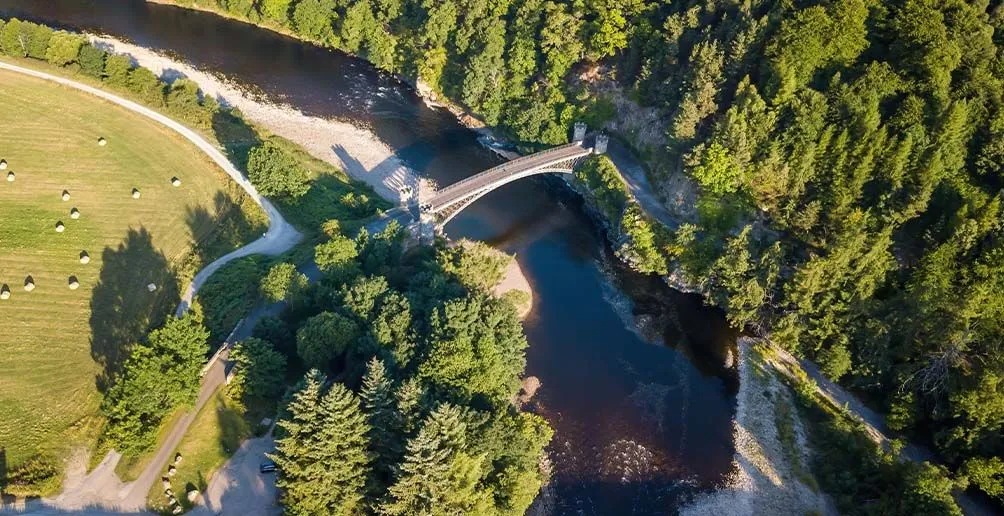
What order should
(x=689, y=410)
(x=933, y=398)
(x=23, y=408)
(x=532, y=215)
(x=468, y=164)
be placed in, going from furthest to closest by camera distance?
(x=468, y=164)
(x=532, y=215)
(x=689, y=410)
(x=933, y=398)
(x=23, y=408)

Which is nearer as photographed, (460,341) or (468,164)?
(460,341)

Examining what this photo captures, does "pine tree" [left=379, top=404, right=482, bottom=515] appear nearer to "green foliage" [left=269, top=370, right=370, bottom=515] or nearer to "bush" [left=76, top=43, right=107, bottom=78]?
"green foliage" [left=269, top=370, right=370, bottom=515]

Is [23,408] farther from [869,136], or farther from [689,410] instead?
[869,136]

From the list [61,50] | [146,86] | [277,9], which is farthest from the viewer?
[277,9]

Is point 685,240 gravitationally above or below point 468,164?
above

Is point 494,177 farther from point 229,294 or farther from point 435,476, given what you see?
point 435,476

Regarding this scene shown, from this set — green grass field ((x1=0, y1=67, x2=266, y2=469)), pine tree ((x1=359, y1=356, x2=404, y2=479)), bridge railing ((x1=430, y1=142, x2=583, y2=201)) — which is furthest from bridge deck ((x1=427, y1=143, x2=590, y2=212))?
pine tree ((x1=359, y1=356, x2=404, y2=479))

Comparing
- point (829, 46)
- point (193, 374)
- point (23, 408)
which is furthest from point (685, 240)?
point (23, 408)

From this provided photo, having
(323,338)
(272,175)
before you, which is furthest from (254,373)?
(272,175)
